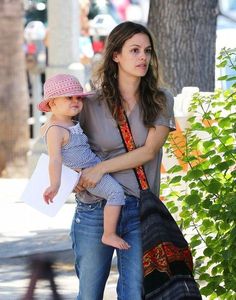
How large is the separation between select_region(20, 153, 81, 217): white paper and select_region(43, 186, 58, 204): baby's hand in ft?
0.12

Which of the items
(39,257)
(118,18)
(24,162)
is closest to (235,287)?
(39,257)

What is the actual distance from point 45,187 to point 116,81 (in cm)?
58

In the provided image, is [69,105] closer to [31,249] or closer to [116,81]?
[116,81]

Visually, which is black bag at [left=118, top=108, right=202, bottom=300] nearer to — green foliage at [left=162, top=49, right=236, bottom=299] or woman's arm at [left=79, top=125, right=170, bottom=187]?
woman's arm at [left=79, top=125, right=170, bottom=187]

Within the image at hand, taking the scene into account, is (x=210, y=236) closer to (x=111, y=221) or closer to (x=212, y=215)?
(x=212, y=215)

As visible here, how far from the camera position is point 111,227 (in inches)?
198

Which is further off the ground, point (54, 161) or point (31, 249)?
point (54, 161)

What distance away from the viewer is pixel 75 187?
16.9 ft

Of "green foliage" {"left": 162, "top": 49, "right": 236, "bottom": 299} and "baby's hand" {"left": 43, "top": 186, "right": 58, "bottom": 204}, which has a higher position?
"baby's hand" {"left": 43, "top": 186, "right": 58, "bottom": 204}

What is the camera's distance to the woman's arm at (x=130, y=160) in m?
5.08

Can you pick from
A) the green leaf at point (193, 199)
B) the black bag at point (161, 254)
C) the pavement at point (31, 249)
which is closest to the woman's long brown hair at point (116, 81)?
the black bag at point (161, 254)

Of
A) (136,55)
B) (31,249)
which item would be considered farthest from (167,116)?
(31,249)

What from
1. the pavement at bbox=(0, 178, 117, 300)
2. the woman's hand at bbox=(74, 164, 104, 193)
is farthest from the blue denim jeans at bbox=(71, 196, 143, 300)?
A: the pavement at bbox=(0, 178, 117, 300)

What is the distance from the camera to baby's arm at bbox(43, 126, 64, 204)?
16.5 ft
